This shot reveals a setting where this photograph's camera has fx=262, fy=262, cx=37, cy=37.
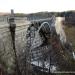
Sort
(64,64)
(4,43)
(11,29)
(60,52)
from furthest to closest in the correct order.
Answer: (60,52) < (64,64) < (11,29) < (4,43)

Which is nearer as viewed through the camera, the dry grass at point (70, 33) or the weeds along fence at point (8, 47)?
the weeds along fence at point (8, 47)

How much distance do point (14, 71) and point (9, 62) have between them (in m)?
0.11

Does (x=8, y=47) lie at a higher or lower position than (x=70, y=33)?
higher

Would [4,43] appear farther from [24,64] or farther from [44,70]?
[44,70]

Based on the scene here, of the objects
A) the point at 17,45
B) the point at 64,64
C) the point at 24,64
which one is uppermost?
the point at 17,45

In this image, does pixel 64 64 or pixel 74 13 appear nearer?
pixel 64 64

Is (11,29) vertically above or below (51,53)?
above

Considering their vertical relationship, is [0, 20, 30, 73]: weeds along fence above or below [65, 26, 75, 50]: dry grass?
→ above

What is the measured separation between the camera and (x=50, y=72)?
4062 millimetres

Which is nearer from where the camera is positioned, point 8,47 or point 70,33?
point 8,47

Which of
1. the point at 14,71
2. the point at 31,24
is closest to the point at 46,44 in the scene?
the point at 31,24

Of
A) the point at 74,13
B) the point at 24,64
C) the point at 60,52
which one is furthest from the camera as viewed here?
the point at 74,13

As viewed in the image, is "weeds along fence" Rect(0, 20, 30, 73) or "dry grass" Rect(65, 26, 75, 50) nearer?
"weeds along fence" Rect(0, 20, 30, 73)

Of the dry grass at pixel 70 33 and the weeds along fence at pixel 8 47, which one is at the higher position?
the weeds along fence at pixel 8 47
